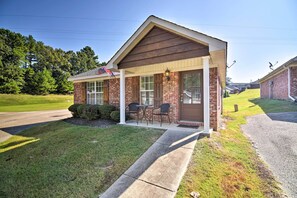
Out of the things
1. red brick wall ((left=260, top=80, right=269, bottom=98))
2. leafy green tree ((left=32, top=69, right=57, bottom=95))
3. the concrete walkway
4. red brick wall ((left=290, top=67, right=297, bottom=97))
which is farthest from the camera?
leafy green tree ((left=32, top=69, right=57, bottom=95))

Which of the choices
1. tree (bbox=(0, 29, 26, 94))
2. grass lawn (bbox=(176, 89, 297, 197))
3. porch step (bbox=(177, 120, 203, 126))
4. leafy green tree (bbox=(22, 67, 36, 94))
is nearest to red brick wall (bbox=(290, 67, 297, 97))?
porch step (bbox=(177, 120, 203, 126))

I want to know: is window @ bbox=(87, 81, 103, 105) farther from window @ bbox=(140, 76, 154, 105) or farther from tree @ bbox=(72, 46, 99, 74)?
tree @ bbox=(72, 46, 99, 74)

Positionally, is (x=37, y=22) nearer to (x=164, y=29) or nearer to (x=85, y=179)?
(x=164, y=29)

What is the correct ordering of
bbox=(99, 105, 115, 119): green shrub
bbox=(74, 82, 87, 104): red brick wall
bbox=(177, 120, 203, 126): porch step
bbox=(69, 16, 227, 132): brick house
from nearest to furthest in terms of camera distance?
bbox=(69, 16, 227, 132): brick house → bbox=(177, 120, 203, 126): porch step → bbox=(99, 105, 115, 119): green shrub → bbox=(74, 82, 87, 104): red brick wall

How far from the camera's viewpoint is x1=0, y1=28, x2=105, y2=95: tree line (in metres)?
29.5

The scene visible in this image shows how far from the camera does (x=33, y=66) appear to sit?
127ft

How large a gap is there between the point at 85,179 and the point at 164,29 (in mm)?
4966

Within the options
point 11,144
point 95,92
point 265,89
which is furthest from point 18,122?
point 265,89

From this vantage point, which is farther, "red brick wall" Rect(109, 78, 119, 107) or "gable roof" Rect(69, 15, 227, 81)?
"red brick wall" Rect(109, 78, 119, 107)

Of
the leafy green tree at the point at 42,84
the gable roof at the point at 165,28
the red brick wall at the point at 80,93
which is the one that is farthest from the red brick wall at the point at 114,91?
the leafy green tree at the point at 42,84

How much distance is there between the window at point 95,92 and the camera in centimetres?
912

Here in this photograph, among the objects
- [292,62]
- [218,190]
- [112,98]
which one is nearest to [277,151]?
[218,190]

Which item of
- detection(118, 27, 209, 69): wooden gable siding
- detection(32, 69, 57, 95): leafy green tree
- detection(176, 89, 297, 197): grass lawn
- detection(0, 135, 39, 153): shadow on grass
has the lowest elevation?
detection(0, 135, 39, 153): shadow on grass

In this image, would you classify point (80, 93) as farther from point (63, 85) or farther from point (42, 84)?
point (63, 85)
